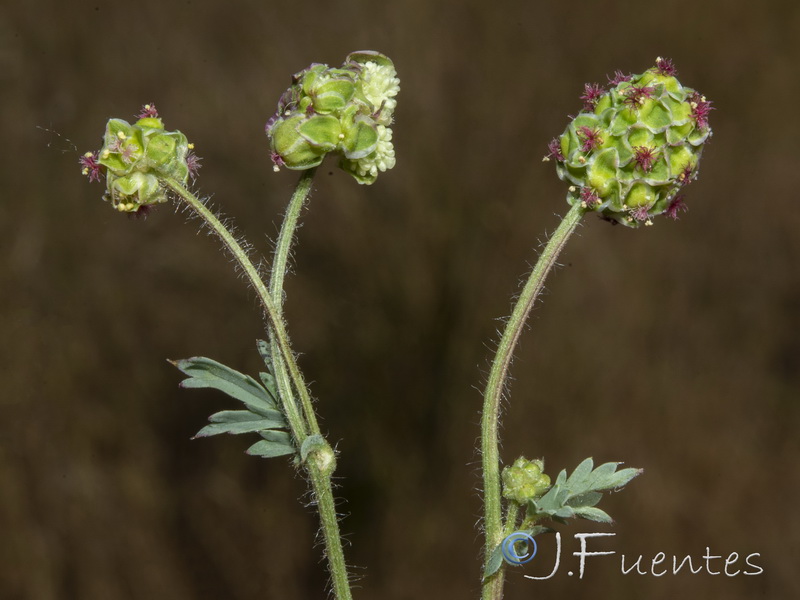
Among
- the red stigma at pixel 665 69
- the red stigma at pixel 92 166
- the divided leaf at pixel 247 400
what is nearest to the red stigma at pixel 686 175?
the red stigma at pixel 665 69

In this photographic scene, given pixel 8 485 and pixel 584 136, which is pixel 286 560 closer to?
pixel 8 485

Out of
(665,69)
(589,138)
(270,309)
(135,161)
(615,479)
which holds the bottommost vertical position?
(615,479)

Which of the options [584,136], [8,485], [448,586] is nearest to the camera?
[584,136]

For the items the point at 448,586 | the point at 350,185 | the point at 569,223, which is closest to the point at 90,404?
the point at 350,185

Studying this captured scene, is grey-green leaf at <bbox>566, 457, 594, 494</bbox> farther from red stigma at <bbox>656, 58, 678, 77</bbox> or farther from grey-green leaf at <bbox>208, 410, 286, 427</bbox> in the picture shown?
red stigma at <bbox>656, 58, 678, 77</bbox>

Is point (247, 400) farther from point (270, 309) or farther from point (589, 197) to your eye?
point (589, 197)

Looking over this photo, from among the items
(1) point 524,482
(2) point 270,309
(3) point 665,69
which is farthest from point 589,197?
(2) point 270,309
